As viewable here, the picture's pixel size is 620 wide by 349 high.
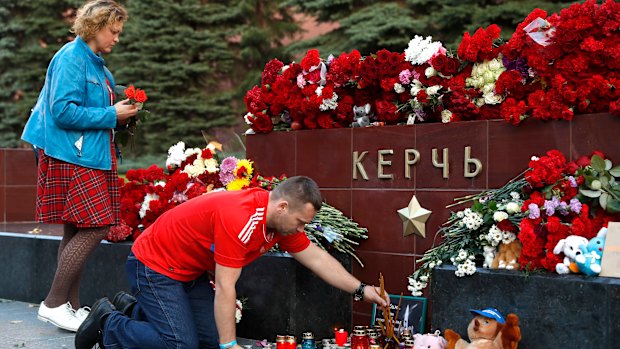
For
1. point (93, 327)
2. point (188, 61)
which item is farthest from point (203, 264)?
point (188, 61)

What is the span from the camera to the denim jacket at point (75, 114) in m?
4.58

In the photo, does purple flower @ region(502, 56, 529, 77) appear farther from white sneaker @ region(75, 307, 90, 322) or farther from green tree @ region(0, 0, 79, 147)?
green tree @ region(0, 0, 79, 147)

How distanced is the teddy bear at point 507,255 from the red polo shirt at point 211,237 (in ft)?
2.97

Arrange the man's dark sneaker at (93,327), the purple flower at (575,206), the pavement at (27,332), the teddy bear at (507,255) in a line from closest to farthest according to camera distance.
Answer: the purple flower at (575,206), the teddy bear at (507,255), the man's dark sneaker at (93,327), the pavement at (27,332)

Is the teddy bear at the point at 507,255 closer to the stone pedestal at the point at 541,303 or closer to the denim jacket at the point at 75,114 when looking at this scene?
the stone pedestal at the point at 541,303

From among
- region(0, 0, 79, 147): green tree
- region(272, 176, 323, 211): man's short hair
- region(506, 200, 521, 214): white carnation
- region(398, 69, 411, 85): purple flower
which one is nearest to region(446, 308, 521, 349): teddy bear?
region(506, 200, 521, 214): white carnation

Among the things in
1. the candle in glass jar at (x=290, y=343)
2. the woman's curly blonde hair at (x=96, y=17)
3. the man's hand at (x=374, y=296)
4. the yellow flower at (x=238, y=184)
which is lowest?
the candle in glass jar at (x=290, y=343)

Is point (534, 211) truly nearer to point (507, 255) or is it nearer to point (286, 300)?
point (507, 255)

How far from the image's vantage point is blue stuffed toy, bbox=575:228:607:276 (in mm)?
3590

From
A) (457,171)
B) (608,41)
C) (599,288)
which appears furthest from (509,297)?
(608,41)

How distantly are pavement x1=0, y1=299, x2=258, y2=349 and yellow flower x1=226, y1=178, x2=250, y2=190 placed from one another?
101 cm

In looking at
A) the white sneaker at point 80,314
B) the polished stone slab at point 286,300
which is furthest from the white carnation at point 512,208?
the white sneaker at point 80,314

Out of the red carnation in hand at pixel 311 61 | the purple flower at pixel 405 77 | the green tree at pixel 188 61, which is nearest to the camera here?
the purple flower at pixel 405 77

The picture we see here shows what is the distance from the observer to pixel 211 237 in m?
3.88
